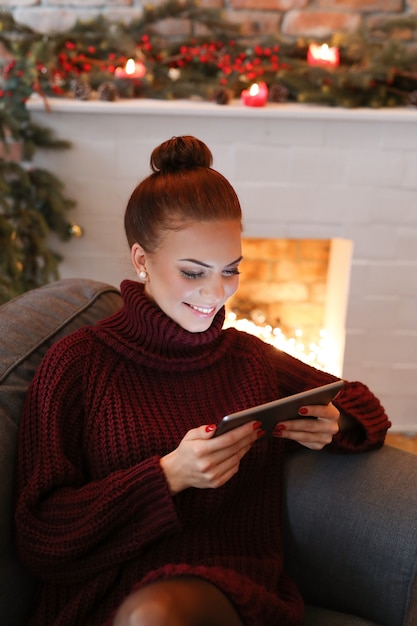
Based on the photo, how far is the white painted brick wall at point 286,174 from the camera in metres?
2.32

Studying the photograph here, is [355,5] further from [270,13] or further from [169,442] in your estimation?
[169,442]

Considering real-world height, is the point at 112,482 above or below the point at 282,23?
below

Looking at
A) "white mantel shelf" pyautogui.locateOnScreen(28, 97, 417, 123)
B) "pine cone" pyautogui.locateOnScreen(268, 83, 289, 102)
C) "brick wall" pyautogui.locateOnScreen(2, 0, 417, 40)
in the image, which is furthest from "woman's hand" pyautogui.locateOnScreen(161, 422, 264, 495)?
"brick wall" pyautogui.locateOnScreen(2, 0, 417, 40)

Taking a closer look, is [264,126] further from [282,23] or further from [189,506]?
[189,506]

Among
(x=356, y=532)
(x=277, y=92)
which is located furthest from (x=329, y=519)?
(x=277, y=92)

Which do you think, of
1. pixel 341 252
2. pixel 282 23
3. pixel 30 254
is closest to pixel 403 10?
pixel 282 23

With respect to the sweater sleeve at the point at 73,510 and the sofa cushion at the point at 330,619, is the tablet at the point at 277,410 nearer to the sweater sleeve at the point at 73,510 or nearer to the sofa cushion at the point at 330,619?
the sweater sleeve at the point at 73,510

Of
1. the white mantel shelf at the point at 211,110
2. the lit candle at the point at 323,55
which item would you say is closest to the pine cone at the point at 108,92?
the white mantel shelf at the point at 211,110

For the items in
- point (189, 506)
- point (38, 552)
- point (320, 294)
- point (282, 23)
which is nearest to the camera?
point (38, 552)

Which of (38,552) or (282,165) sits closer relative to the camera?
(38,552)

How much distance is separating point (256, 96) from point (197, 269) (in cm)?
117

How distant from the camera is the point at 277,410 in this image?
1.16 m

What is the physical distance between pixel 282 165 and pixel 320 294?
0.69 m

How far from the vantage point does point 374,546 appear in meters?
1.32
